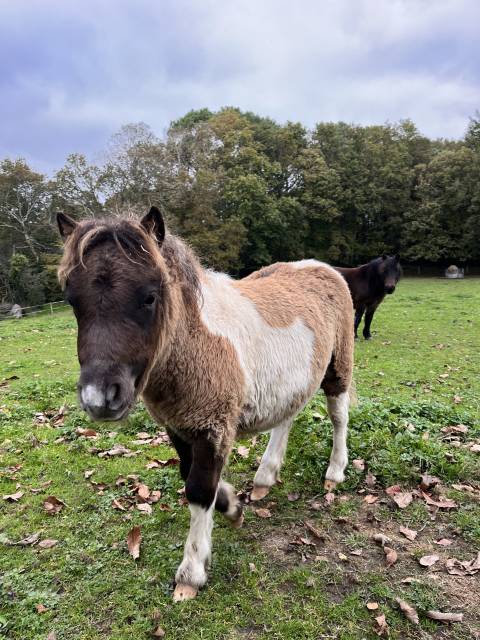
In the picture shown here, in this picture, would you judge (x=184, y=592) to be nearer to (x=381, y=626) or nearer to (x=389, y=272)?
(x=381, y=626)

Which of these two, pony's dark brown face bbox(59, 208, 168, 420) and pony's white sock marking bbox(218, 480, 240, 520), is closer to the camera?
pony's dark brown face bbox(59, 208, 168, 420)

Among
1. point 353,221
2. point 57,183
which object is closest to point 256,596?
point 57,183

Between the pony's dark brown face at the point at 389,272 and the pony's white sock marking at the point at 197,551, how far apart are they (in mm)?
11356

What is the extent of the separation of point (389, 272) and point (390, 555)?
1103 cm

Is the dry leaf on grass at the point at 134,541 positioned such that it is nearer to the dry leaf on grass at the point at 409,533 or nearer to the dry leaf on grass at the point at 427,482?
the dry leaf on grass at the point at 409,533

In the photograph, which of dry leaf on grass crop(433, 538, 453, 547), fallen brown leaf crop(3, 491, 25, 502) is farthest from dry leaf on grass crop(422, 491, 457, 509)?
fallen brown leaf crop(3, 491, 25, 502)

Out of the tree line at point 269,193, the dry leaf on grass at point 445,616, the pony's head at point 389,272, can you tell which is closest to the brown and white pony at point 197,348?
the dry leaf on grass at point 445,616

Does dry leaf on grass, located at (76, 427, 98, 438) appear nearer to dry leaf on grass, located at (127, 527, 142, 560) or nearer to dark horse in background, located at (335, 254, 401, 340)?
dry leaf on grass, located at (127, 527, 142, 560)

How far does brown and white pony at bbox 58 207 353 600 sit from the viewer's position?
213 centimetres

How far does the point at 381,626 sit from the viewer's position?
250cm

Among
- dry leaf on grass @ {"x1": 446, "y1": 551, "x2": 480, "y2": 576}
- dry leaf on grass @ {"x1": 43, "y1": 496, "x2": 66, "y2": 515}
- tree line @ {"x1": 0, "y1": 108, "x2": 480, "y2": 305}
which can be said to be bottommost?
dry leaf on grass @ {"x1": 446, "y1": 551, "x2": 480, "y2": 576}

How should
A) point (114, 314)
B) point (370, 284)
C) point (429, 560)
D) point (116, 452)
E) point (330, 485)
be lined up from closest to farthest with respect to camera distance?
point (114, 314), point (429, 560), point (330, 485), point (116, 452), point (370, 284)

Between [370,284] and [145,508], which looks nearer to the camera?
[145,508]

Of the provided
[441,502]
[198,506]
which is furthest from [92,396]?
[441,502]
